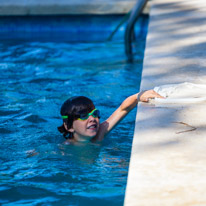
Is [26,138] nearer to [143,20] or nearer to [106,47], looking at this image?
[106,47]

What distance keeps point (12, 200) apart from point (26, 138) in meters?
1.42

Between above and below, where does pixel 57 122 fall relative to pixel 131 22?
below

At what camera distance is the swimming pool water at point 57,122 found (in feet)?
9.49

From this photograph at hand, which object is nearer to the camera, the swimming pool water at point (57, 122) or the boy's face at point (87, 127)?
the swimming pool water at point (57, 122)

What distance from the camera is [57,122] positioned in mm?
4645

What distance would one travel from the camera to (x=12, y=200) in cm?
282

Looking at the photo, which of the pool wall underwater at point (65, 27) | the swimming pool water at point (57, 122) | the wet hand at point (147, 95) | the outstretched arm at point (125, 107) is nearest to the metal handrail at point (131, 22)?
the swimming pool water at point (57, 122)

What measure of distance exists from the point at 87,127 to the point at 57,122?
1.02 meters

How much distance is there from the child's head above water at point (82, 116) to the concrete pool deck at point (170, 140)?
1.51 feet

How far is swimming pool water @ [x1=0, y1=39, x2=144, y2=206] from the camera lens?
2.89 m

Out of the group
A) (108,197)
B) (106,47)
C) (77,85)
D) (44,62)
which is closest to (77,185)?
(108,197)

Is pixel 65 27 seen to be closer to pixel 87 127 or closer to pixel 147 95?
pixel 87 127

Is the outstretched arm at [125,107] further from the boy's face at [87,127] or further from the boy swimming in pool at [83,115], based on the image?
the boy's face at [87,127]

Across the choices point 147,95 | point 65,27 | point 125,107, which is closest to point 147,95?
point 147,95
